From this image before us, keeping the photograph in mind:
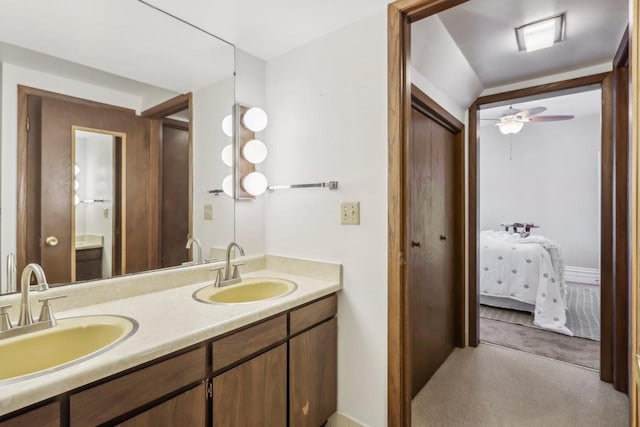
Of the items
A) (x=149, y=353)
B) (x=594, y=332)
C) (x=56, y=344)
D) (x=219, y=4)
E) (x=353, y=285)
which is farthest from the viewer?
(x=594, y=332)

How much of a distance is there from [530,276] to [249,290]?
124 inches

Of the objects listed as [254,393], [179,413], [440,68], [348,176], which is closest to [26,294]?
[179,413]

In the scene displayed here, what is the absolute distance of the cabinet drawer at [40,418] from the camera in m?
0.76

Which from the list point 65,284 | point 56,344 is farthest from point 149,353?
point 65,284

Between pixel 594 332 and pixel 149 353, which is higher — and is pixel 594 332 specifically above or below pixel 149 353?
below

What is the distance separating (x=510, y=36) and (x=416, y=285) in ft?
5.49

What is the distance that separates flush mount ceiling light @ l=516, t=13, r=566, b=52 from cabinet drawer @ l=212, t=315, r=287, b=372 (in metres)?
2.16

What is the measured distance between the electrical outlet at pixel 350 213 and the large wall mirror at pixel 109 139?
727 millimetres

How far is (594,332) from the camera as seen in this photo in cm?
304

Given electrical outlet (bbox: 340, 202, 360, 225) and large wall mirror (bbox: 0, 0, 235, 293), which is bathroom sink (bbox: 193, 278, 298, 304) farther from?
electrical outlet (bbox: 340, 202, 360, 225)

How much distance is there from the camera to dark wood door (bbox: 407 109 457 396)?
2.06m

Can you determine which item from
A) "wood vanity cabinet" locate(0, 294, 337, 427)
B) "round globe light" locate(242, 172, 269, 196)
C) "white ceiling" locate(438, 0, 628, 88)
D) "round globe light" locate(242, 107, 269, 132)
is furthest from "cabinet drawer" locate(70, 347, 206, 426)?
"white ceiling" locate(438, 0, 628, 88)

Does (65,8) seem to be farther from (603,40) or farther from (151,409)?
(603,40)

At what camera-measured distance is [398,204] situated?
5.05ft
